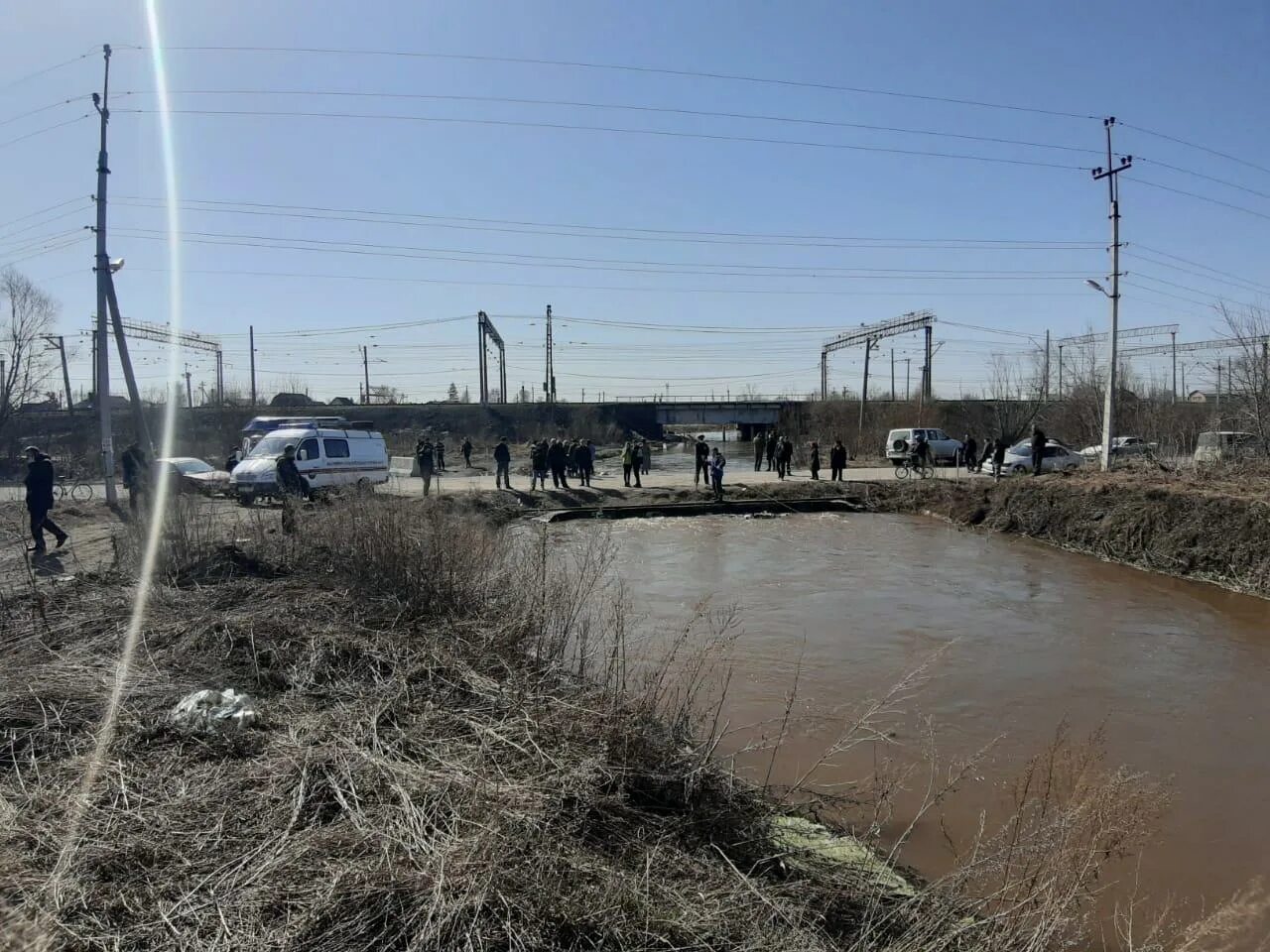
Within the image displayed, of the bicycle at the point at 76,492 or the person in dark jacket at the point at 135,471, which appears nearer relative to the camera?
the person in dark jacket at the point at 135,471

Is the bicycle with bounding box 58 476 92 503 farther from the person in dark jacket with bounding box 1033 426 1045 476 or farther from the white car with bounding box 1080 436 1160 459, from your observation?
the white car with bounding box 1080 436 1160 459

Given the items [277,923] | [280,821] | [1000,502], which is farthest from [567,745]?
[1000,502]

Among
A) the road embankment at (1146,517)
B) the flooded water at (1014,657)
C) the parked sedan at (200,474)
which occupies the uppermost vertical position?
the parked sedan at (200,474)

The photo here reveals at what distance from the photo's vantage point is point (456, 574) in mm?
7586

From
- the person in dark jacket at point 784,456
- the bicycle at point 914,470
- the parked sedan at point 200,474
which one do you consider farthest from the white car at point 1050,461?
the parked sedan at point 200,474

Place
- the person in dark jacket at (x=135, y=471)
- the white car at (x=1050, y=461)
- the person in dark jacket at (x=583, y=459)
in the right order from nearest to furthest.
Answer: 1. the person in dark jacket at (x=135, y=471)
2. the person in dark jacket at (x=583, y=459)
3. the white car at (x=1050, y=461)

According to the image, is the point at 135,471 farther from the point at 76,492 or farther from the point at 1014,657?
the point at 1014,657

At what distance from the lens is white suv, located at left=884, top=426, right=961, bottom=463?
117 ft

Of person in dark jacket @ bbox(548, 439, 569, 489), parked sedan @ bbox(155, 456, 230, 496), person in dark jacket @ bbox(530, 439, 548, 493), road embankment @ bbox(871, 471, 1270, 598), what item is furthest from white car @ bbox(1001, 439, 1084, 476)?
parked sedan @ bbox(155, 456, 230, 496)

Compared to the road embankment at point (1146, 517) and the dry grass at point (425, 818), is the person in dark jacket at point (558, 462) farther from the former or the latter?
the dry grass at point (425, 818)

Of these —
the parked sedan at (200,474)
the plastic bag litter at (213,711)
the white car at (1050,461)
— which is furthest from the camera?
the white car at (1050,461)

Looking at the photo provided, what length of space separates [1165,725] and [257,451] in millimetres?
19722

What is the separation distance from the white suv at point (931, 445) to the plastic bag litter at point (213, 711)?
3326 centimetres

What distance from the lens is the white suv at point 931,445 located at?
35594 millimetres
